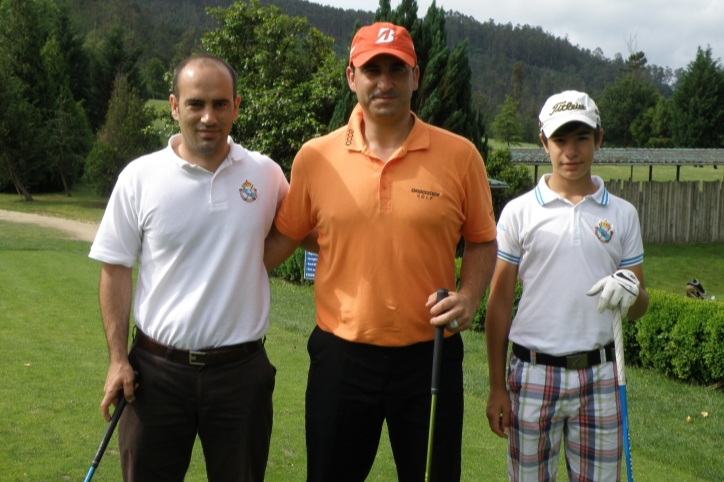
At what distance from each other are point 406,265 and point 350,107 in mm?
14280

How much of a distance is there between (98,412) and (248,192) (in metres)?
3.49

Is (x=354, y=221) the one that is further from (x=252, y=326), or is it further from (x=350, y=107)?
(x=350, y=107)

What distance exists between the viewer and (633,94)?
59.5 m

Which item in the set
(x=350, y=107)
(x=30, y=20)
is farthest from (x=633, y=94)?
(x=350, y=107)

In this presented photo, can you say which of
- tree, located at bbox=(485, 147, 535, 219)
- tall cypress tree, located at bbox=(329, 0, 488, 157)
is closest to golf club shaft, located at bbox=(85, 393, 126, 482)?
tall cypress tree, located at bbox=(329, 0, 488, 157)

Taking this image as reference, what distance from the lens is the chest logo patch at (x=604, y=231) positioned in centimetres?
334

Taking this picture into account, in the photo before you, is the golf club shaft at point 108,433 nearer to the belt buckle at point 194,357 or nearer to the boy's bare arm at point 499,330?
the belt buckle at point 194,357

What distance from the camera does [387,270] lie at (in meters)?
3.20

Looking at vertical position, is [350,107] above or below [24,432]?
above

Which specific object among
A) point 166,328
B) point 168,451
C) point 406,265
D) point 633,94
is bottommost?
point 168,451

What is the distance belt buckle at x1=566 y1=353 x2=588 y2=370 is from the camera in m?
3.30

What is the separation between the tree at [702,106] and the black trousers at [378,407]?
47.1 m

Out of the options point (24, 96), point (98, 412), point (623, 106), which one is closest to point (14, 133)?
point (24, 96)

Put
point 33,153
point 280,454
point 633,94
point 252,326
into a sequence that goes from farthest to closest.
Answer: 1. point 633,94
2. point 33,153
3. point 280,454
4. point 252,326
